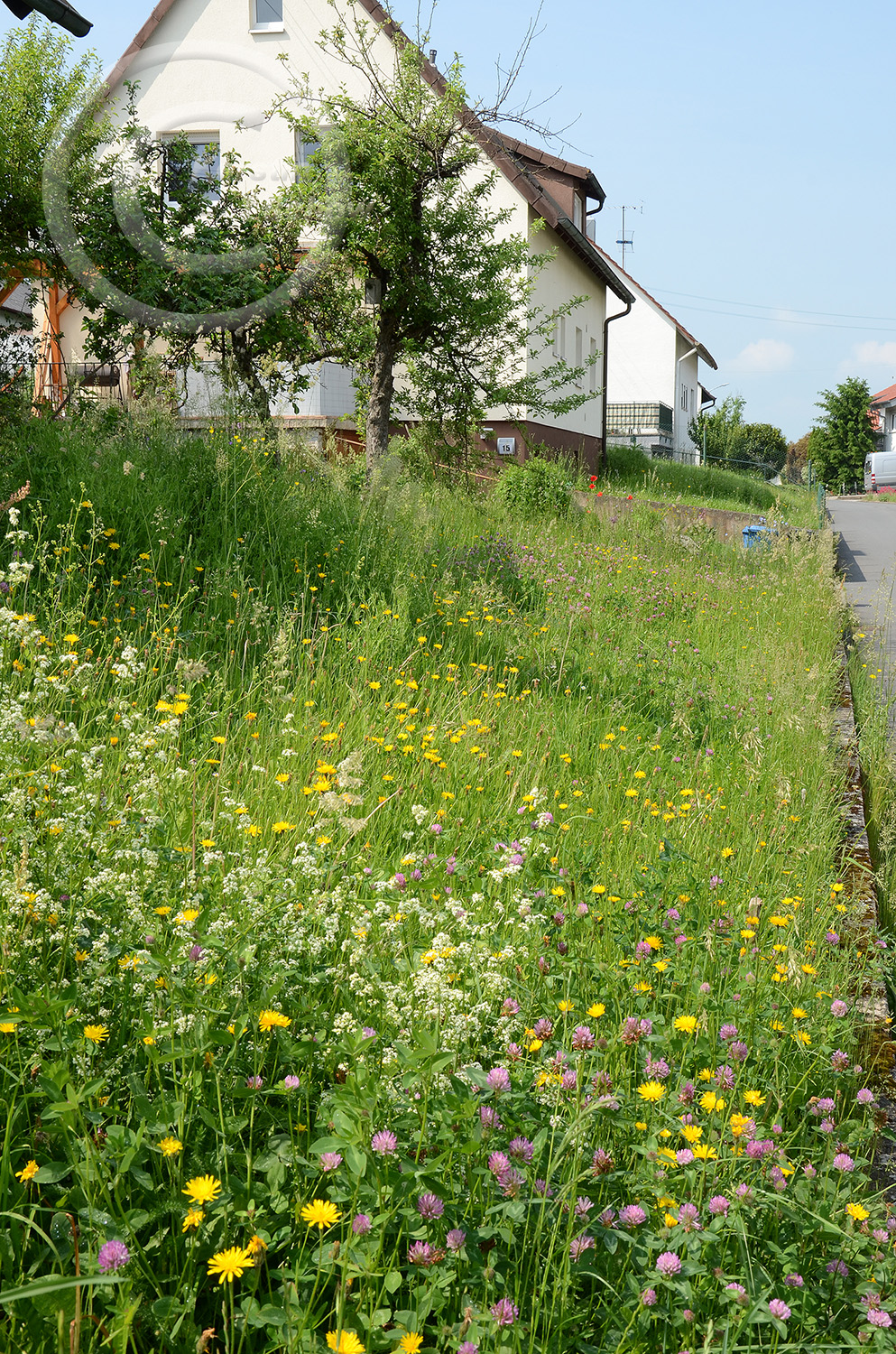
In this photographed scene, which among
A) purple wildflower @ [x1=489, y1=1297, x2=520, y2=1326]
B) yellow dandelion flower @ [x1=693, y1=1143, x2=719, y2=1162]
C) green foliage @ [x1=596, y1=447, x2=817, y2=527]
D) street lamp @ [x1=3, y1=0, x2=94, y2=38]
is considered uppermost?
street lamp @ [x1=3, y1=0, x2=94, y2=38]

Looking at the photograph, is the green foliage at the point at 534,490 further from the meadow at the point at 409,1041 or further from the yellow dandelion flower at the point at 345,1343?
the yellow dandelion flower at the point at 345,1343

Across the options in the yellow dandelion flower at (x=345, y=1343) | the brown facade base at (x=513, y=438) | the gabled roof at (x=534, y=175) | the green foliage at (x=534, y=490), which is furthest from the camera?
the gabled roof at (x=534, y=175)

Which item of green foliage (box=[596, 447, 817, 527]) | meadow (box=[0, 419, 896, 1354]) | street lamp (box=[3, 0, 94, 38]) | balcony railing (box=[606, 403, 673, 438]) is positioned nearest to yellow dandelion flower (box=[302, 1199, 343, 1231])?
meadow (box=[0, 419, 896, 1354])

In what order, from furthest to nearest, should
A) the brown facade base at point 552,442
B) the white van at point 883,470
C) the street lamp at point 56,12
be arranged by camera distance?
the white van at point 883,470, the brown facade base at point 552,442, the street lamp at point 56,12

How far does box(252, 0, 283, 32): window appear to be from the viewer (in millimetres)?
20891

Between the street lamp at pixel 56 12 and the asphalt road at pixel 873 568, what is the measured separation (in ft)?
21.0

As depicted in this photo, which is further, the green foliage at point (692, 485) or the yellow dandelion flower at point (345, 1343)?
the green foliage at point (692, 485)

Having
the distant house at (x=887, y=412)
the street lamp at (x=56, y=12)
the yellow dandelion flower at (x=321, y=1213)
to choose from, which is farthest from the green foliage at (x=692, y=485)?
the distant house at (x=887, y=412)

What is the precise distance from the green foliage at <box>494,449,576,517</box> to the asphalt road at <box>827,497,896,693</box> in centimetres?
365

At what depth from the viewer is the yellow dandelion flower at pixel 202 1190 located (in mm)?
1451

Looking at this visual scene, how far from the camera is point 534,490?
12586 millimetres

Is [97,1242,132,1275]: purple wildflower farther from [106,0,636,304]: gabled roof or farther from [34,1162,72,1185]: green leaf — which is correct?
[106,0,636,304]: gabled roof

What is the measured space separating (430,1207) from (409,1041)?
0.45m

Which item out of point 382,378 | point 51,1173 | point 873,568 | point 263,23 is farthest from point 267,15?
point 51,1173
